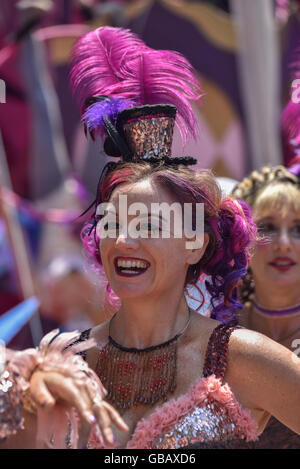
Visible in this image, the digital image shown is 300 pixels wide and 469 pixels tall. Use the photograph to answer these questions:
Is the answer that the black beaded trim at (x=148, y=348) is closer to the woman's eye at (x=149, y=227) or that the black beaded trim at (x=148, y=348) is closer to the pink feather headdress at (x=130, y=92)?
the woman's eye at (x=149, y=227)

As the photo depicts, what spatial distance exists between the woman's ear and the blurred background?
2.69m

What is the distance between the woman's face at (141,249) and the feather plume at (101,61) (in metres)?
0.39

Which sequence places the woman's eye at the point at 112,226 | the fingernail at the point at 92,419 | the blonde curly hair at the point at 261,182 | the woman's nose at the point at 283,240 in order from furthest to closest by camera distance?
1. the blonde curly hair at the point at 261,182
2. the woman's nose at the point at 283,240
3. the woman's eye at the point at 112,226
4. the fingernail at the point at 92,419

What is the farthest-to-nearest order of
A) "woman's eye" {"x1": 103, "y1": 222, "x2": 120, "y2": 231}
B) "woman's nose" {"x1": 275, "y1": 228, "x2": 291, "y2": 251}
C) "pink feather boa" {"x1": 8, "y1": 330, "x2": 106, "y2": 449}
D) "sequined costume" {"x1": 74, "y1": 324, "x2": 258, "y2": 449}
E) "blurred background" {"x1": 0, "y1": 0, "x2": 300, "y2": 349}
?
"blurred background" {"x1": 0, "y1": 0, "x2": 300, "y2": 349} → "woman's nose" {"x1": 275, "y1": 228, "x2": 291, "y2": 251} → "woman's eye" {"x1": 103, "y1": 222, "x2": 120, "y2": 231} → "sequined costume" {"x1": 74, "y1": 324, "x2": 258, "y2": 449} → "pink feather boa" {"x1": 8, "y1": 330, "x2": 106, "y2": 449}

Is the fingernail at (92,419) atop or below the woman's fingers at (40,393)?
below

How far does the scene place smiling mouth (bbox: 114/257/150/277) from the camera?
2215 mm

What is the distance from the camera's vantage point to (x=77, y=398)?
5.98 feet

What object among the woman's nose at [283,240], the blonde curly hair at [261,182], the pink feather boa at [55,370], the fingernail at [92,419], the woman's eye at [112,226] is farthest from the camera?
the blonde curly hair at [261,182]

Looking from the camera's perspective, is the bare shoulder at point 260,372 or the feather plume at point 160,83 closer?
the bare shoulder at point 260,372

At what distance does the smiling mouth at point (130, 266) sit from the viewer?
2.21 metres

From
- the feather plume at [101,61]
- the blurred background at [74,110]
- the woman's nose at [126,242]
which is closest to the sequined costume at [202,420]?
the woman's nose at [126,242]

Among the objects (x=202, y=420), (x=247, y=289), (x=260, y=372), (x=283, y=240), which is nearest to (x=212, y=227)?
(x=260, y=372)

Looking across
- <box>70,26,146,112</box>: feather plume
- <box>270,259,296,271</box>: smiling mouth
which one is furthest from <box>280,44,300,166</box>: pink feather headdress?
<box>70,26,146,112</box>: feather plume

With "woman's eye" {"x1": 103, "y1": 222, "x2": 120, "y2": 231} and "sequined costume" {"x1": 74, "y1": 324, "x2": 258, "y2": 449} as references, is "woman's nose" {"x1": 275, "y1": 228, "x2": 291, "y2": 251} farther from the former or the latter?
"woman's eye" {"x1": 103, "y1": 222, "x2": 120, "y2": 231}
